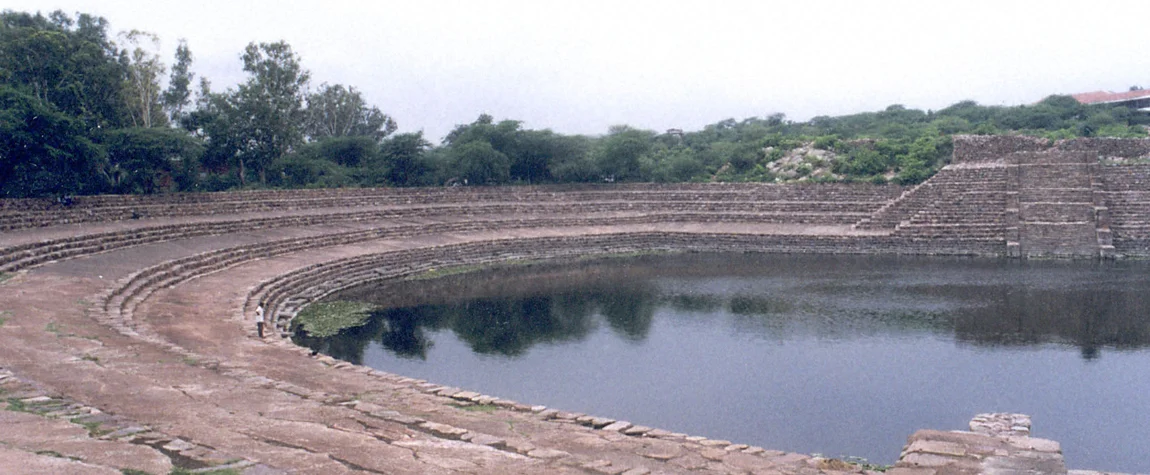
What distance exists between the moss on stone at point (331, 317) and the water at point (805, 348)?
0.36 metres

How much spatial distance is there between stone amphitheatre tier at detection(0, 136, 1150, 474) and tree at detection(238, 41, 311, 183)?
4.36m

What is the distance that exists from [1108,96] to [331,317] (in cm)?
5597

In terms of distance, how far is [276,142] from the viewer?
105ft

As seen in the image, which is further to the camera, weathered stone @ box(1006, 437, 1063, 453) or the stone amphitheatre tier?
weathered stone @ box(1006, 437, 1063, 453)

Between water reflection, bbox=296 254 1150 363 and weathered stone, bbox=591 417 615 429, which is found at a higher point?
weathered stone, bbox=591 417 615 429

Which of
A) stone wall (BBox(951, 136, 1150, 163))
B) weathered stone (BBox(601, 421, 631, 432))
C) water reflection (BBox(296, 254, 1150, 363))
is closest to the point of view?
weathered stone (BBox(601, 421, 631, 432))

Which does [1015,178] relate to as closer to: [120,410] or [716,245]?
[716,245]

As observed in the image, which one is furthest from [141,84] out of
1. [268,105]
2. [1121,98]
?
[1121,98]

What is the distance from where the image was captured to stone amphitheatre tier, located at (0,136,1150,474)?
688 centimetres

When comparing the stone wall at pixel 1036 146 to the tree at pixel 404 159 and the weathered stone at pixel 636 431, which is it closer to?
the tree at pixel 404 159

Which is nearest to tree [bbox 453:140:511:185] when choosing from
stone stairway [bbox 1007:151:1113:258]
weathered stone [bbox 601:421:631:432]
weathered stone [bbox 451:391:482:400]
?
stone stairway [bbox 1007:151:1113:258]

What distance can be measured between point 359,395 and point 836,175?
29266 millimetres

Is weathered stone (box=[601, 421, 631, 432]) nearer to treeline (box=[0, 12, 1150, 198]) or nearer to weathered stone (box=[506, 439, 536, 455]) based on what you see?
weathered stone (box=[506, 439, 536, 455])

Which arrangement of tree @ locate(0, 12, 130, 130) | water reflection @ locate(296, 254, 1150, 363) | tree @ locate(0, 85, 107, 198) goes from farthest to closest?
tree @ locate(0, 12, 130, 130)
tree @ locate(0, 85, 107, 198)
water reflection @ locate(296, 254, 1150, 363)
